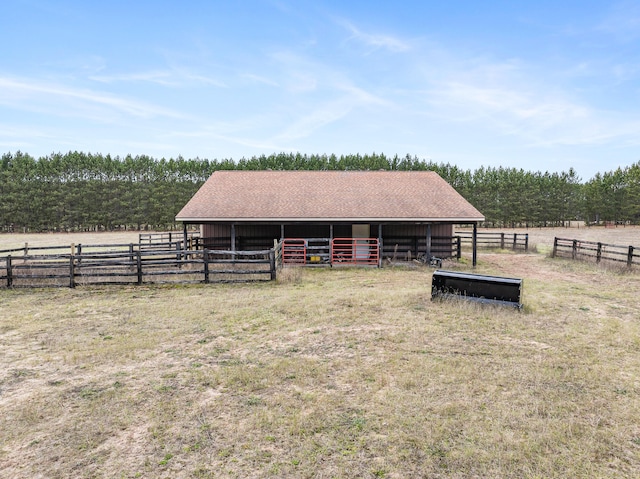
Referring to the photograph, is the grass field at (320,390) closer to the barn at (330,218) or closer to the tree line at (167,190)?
the barn at (330,218)

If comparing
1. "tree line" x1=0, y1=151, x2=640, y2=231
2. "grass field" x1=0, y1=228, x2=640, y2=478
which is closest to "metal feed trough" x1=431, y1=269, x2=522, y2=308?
"grass field" x1=0, y1=228, x2=640, y2=478

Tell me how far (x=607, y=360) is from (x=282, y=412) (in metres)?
5.92

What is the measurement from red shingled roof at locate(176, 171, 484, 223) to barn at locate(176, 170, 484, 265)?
0.05 meters

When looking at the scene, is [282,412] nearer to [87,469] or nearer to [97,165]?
[87,469]

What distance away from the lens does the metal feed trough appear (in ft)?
33.2

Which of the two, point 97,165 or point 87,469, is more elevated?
point 97,165

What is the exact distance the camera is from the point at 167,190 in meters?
58.8

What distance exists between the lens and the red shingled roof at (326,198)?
Answer: 19594 mm

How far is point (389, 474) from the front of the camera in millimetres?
3941

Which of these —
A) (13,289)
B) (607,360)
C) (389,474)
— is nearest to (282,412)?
(389,474)

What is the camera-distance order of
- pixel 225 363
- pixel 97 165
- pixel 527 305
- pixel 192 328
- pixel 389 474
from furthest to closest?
pixel 97 165 → pixel 527 305 → pixel 192 328 → pixel 225 363 → pixel 389 474

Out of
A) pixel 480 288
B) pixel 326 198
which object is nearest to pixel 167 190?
pixel 326 198

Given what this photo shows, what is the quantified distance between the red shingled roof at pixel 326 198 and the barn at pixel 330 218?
5 centimetres

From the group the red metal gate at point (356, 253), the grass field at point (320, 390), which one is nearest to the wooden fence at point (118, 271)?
the grass field at point (320, 390)
